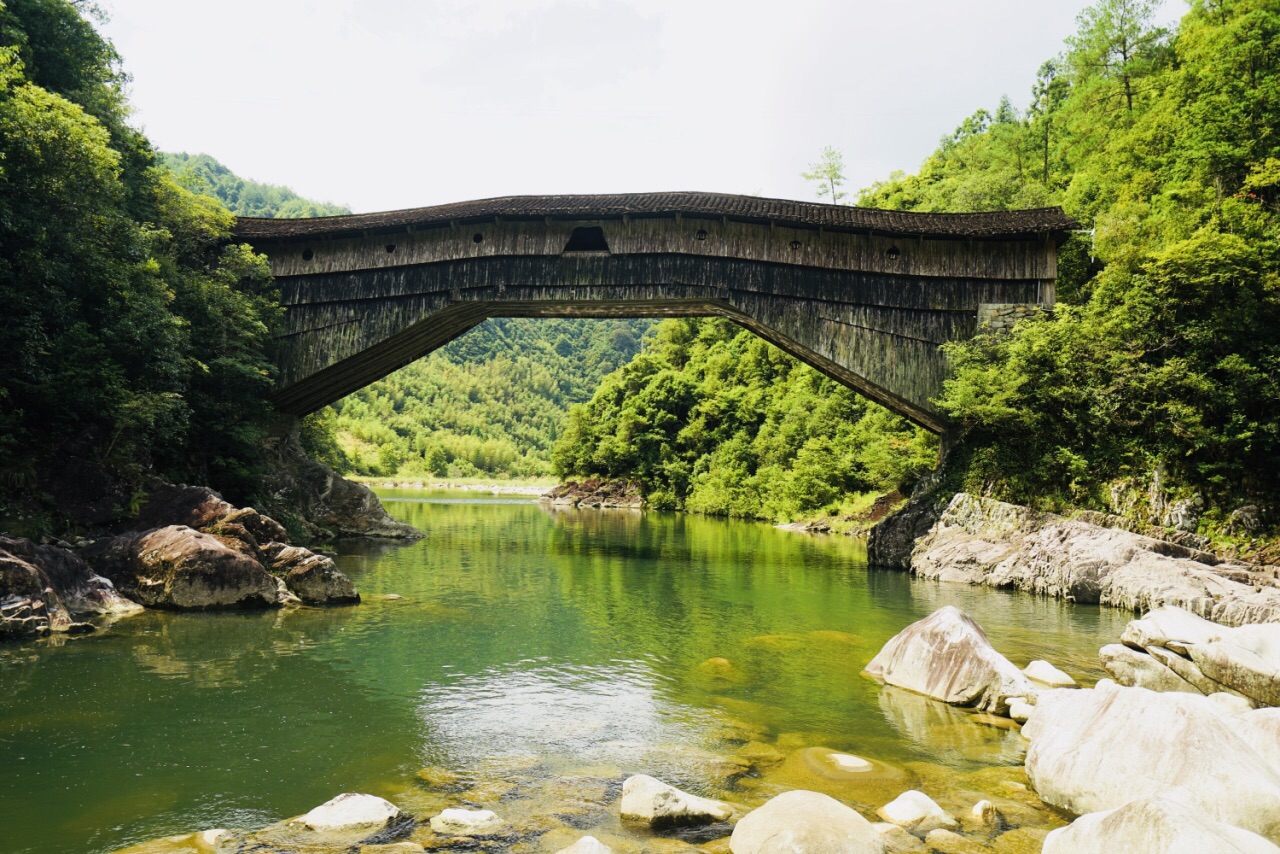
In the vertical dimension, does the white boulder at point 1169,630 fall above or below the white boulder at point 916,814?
above

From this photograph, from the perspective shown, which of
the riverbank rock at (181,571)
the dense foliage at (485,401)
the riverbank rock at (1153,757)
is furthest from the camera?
the dense foliage at (485,401)

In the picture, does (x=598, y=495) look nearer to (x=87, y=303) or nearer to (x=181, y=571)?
(x=87, y=303)

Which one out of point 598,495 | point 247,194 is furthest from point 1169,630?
point 247,194

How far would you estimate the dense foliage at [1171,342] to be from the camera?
16.3 m

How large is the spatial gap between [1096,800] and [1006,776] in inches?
34.3

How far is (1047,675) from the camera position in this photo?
29.0ft

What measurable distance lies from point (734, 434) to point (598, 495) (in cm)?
1015

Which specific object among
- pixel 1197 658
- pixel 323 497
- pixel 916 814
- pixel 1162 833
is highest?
pixel 323 497

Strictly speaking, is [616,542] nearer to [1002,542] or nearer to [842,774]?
[1002,542]

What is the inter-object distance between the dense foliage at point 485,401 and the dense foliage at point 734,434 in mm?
26822

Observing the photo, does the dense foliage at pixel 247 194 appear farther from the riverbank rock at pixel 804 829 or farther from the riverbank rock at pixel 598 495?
the riverbank rock at pixel 804 829

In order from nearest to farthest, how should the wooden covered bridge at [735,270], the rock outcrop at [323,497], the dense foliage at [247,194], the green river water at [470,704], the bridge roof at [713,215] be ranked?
the green river water at [470,704], the bridge roof at [713,215], the wooden covered bridge at [735,270], the rock outcrop at [323,497], the dense foliage at [247,194]

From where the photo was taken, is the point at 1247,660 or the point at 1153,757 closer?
the point at 1153,757

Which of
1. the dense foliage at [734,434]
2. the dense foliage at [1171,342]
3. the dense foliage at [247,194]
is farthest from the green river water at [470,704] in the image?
the dense foliage at [247,194]
